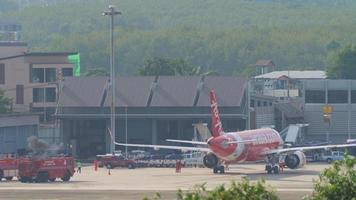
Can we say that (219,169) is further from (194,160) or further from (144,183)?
(194,160)

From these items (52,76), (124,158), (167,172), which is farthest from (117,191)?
(52,76)

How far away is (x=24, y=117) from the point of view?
455ft

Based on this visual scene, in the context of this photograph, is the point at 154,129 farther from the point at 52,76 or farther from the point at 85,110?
the point at 52,76

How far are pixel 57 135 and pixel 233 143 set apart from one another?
48.0 m

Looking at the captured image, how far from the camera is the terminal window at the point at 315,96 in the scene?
14975 cm

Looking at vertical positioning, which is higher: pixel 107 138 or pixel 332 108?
pixel 332 108

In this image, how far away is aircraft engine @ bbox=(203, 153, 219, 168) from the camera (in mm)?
108562

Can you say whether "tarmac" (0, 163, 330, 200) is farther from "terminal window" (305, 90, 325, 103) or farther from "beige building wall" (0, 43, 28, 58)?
"beige building wall" (0, 43, 28, 58)

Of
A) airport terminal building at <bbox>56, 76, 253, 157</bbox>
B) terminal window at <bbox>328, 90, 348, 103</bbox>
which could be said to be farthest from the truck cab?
terminal window at <bbox>328, 90, 348, 103</bbox>

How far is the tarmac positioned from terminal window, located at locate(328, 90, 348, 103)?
91.5 ft

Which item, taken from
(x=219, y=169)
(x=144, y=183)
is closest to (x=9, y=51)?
(x=219, y=169)

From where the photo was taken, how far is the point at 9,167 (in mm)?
99188

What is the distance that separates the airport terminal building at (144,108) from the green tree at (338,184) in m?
104

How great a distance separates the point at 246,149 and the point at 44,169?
17.4 m
